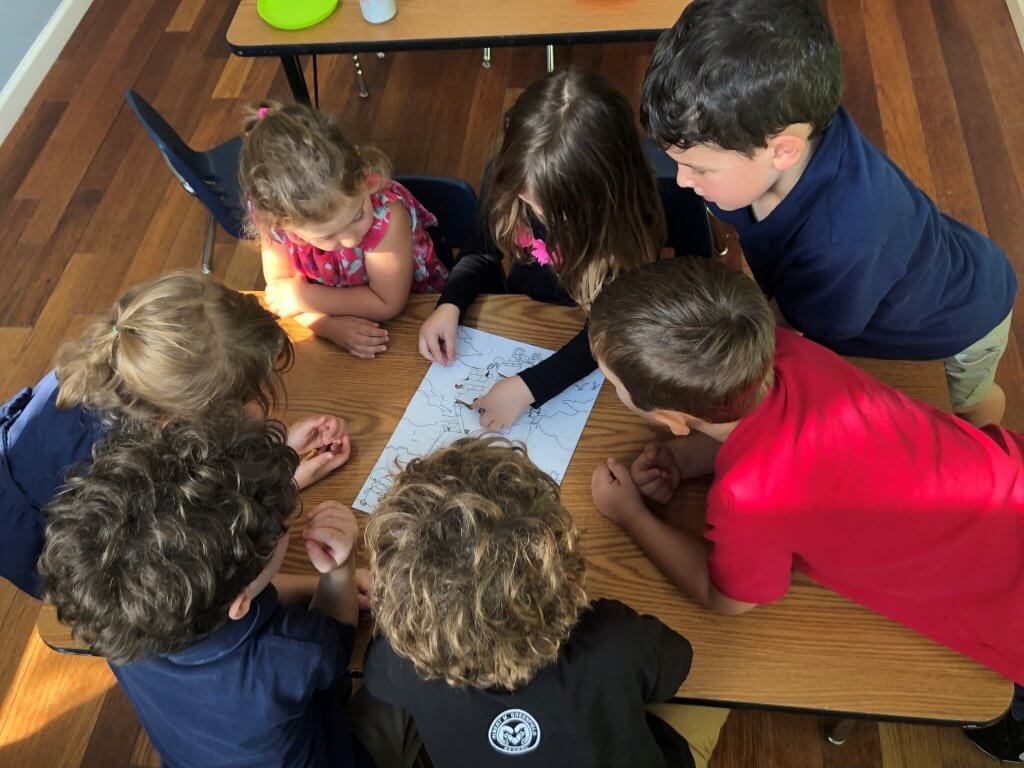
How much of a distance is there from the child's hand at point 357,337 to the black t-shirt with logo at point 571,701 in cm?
52

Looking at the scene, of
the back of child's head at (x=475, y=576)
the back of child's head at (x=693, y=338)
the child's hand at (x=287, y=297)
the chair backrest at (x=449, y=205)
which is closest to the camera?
the back of child's head at (x=475, y=576)

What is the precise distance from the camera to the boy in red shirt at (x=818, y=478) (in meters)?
0.96

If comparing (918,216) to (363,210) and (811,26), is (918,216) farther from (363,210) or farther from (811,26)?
(363,210)

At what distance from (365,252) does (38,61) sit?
245 centimetres

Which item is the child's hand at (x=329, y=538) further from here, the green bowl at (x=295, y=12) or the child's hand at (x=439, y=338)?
the green bowl at (x=295, y=12)

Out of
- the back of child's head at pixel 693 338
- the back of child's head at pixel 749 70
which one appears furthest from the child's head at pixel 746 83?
the back of child's head at pixel 693 338

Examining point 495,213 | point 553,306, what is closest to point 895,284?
point 553,306

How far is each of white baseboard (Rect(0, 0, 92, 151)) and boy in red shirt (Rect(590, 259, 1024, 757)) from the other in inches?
115

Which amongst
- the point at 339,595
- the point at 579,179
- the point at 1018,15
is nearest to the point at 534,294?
the point at 579,179

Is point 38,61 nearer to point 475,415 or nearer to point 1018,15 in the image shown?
point 475,415

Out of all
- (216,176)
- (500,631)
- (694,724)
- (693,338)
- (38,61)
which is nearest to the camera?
(500,631)

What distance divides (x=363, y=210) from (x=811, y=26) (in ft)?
2.65

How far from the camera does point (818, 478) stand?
0.97 meters

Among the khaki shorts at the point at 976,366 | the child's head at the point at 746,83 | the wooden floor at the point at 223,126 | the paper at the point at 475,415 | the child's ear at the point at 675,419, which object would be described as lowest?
the wooden floor at the point at 223,126
